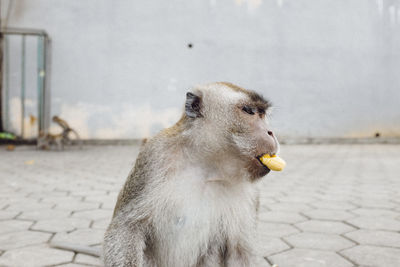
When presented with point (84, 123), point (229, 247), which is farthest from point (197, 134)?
point (84, 123)

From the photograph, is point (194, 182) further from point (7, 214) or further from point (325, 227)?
point (7, 214)

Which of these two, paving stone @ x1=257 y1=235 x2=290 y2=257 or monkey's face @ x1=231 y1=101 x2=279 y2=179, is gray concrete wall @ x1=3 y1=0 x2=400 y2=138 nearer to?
paving stone @ x1=257 y1=235 x2=290 y2=257

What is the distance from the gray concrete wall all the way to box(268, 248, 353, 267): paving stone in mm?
7735

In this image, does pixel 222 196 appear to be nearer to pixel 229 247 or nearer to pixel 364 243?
pixel 229 247

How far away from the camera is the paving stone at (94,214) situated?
100.0 inches

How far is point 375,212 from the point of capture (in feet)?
8.98

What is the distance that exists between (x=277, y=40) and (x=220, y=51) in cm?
192

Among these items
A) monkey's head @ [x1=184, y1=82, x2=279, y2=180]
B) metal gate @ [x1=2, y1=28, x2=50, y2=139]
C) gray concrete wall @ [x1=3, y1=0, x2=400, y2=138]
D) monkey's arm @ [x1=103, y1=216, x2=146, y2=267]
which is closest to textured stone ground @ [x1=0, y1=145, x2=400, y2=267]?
monkey's arm @ [x1=103, y1=216, x2=146, y2=267]

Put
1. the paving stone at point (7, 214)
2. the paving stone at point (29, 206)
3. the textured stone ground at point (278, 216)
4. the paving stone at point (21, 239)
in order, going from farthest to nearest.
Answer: the paving stone at point (29, 206) < the paving stone at point (7, 214) < the paving stone at point (21, 239) < the textured stone ground at point (278, 216)

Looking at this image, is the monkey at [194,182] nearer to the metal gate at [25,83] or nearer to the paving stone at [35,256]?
the paving stone at [35,256]

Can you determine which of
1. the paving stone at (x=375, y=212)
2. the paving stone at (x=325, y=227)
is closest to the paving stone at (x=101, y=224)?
the paving stone at (x=325, y=227)

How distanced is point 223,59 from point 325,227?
8.68m

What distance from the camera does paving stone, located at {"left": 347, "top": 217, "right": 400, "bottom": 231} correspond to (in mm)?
2328

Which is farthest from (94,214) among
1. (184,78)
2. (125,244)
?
(184,78)
